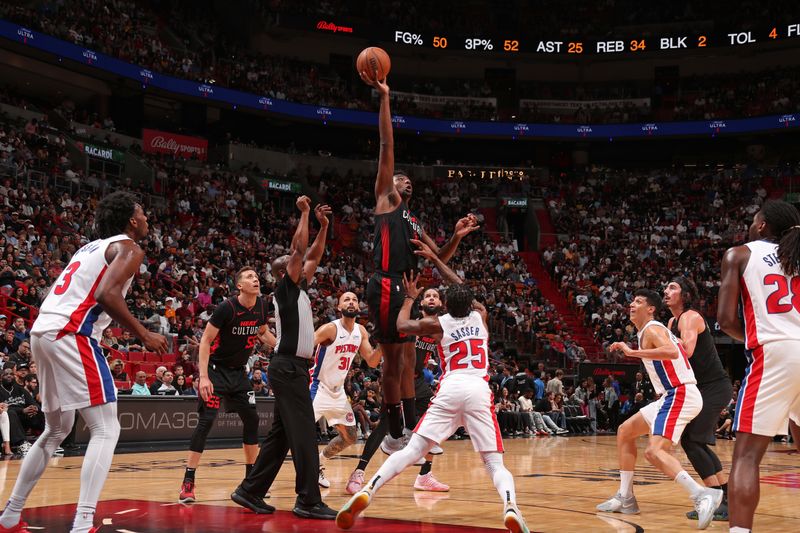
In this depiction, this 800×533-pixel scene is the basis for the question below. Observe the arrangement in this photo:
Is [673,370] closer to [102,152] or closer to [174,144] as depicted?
[102,152]

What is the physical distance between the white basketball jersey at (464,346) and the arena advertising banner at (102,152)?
22.3 meters

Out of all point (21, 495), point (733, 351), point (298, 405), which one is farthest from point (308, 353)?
point (733, 351)

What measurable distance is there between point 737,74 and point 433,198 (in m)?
15.2

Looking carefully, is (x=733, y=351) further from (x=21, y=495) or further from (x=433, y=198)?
(x=21, y=495)

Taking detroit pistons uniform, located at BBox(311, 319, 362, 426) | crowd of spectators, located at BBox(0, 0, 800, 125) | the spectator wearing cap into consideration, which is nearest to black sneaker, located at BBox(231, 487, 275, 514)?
detroit pistons uniform, located at BBox(311, 319, 362, 426)

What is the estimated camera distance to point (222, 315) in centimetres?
773

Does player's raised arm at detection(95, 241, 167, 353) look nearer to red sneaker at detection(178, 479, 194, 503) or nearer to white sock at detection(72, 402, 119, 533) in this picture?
white sock at detection(72, 402, 119, 533)

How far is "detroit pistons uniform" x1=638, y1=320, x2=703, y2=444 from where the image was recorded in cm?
712

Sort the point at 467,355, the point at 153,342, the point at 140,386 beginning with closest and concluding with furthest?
the point at 153,342
the point at 467,355
the point at 140,386

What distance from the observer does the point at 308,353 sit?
6.89m

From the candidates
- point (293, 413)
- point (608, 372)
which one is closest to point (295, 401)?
point (293, 413)

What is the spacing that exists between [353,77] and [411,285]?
32231 millimetres

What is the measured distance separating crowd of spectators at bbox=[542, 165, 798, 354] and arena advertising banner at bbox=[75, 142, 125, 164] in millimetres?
15648

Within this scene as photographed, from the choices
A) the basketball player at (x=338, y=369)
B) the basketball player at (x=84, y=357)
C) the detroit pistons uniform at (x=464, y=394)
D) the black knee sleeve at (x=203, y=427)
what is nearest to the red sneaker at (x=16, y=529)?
the basketball player at (x=84, y=357)
